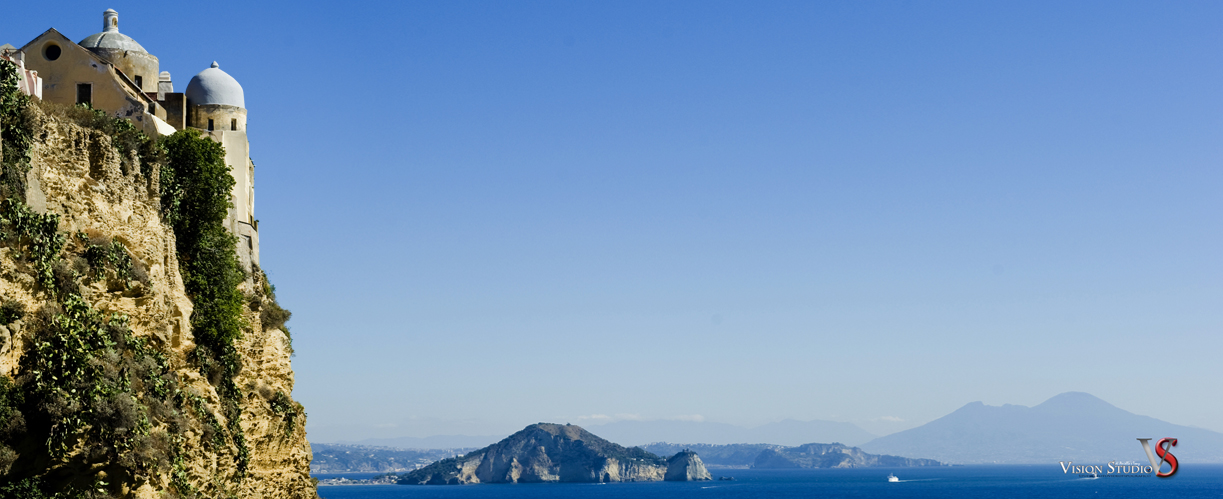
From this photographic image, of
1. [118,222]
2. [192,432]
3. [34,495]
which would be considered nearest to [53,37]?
[118,222]

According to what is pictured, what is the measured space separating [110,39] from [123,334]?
18.1 m

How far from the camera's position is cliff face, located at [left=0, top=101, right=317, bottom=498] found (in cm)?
2227

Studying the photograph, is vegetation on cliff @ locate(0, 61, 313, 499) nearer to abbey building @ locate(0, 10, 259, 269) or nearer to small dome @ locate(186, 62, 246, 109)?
abbey building @ locate(0, 10, 259, 269)

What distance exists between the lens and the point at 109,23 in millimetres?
39875

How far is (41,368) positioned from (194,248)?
9579mm

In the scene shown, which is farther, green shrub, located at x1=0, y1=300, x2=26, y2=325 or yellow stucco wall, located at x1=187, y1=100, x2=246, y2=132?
yellow stucco wall, located at x1=187, y1=100, x2=246, y2=132

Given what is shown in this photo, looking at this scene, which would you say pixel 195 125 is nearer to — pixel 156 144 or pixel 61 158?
pixel 156 144

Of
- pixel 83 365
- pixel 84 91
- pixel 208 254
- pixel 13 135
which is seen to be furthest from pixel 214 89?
pixel 83 365

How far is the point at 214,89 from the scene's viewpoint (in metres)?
38.7

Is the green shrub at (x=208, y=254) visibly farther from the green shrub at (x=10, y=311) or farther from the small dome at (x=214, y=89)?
the green shrub at (x=10, y=311)

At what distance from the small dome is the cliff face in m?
10.1

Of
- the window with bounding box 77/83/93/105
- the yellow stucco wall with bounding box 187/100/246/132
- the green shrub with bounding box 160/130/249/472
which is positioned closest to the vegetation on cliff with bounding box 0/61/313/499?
the green shrub with bounding box 160/130/249/472

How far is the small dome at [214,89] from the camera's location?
127ft

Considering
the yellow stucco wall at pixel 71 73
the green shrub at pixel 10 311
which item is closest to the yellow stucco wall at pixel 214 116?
the yellow stucco wall at pixel 71 73
